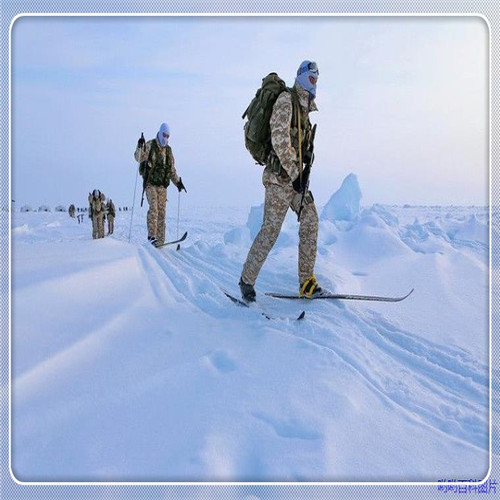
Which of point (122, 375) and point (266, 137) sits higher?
point (266, 137)

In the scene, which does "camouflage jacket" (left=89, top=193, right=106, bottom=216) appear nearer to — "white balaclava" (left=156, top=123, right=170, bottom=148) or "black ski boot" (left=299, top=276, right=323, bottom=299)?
"white balaclava" (left=156, top=123, right=170, bottom=148)

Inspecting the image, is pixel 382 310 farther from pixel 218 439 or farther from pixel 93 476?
pixel 93 476

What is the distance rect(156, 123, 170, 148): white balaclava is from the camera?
7.25 meters

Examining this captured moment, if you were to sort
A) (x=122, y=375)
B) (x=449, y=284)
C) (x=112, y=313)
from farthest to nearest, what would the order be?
(x=449, y=284) → (x=112, y=313) → (x=122, y=375)

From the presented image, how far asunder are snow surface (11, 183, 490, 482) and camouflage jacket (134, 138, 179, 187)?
3.60 meters

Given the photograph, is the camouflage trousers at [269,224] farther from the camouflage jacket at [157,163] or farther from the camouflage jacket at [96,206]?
the camouflage jacket at [96,206]

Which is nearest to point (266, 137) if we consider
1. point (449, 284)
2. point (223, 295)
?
point (223, 295)

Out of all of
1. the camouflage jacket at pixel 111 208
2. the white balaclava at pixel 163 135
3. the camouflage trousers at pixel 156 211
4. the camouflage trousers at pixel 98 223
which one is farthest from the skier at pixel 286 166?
the camouflage jacket at pixel 111 208

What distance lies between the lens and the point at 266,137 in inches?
136

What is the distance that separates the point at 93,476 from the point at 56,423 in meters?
0.29

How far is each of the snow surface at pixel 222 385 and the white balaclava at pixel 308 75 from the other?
1.85 meters

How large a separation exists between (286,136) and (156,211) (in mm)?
4450

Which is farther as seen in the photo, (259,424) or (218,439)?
(259,424)

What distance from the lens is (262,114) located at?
3371mm
